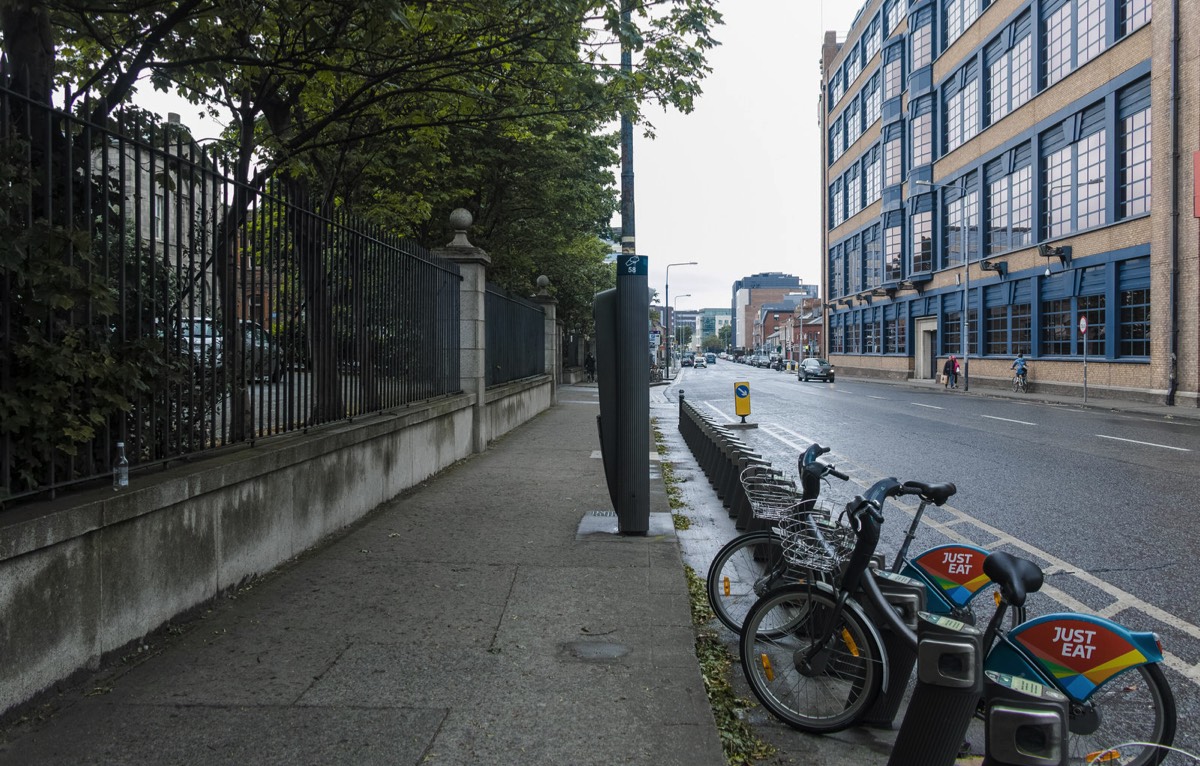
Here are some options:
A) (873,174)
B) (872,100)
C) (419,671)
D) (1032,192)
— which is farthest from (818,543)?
(872,100)

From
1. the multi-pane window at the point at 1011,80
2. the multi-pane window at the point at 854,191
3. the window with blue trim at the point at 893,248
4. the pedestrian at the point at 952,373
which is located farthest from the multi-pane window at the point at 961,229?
the multi-pane window at the point at 854,191

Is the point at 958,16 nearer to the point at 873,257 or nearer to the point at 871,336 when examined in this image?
the point at 873,257

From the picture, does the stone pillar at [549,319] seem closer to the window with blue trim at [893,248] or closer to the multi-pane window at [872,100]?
the window with blue trim at [893,248]

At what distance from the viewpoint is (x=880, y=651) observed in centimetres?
337

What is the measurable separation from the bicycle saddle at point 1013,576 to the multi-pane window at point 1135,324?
2934 cm

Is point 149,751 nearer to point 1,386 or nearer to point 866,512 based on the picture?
point 1,386

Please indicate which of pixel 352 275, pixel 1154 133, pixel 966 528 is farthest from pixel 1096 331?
pixel 352 275

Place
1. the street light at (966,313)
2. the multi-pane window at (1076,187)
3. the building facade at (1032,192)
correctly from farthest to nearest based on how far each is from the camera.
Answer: the street light at (966,313)
the multi-pane window at (1076,187)
the building facade at (1032,192)

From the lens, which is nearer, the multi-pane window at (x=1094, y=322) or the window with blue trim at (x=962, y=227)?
the multi-pane window at (x=1094, y=322)

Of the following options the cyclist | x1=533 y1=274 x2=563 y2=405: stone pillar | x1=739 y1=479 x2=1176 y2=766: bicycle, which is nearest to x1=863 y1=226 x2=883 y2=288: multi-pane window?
the cyclist

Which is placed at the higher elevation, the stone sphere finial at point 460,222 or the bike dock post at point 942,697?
the stone sphere finial at point 460,222

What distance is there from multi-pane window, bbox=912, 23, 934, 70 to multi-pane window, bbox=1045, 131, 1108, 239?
1689 cm

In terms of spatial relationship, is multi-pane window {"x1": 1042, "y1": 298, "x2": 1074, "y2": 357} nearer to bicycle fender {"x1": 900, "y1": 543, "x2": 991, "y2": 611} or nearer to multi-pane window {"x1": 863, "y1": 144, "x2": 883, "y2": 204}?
multi-pane window {"x1": 863, "y1": 144, "x2": 883, "y2": 204}

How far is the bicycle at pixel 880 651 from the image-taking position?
2861 mm
